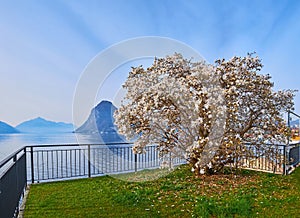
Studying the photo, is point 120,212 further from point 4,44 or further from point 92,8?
point 4,44

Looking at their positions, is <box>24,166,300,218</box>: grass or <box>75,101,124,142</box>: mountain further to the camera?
<box>75,101,124,142</box>: mountain

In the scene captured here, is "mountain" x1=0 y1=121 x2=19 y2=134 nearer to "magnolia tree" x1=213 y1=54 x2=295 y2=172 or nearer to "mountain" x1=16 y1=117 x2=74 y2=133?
"mountain" x1=16 y1=117 x2=74 y2=133

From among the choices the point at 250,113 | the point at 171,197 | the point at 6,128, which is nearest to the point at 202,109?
the point at 250,113

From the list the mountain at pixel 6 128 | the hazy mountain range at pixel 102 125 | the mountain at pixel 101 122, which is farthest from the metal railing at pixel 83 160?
the mountain at pixel 6 128

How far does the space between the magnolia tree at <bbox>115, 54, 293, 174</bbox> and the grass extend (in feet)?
2.34

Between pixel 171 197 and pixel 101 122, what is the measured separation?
94.7 inches

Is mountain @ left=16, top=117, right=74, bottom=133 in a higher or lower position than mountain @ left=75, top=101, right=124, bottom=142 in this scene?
lower

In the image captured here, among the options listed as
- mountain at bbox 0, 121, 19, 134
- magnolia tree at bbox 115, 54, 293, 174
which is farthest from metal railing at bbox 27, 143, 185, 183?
mountain at bbox 0, 121, 19, 134

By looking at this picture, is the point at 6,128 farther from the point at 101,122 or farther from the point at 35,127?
the point at 101,122

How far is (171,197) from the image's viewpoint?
384cm

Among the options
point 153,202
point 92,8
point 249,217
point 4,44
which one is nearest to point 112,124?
point 153,202

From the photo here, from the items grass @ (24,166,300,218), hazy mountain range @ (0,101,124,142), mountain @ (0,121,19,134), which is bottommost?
grass @ (24,166,300,218)

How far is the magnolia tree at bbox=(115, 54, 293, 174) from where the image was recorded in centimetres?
461

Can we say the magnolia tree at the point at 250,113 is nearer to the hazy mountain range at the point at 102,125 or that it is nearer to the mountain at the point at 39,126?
the hazy mountain range at the point at 102,125
